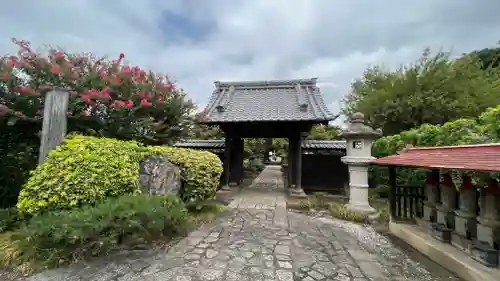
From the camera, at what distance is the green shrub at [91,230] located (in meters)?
2.89

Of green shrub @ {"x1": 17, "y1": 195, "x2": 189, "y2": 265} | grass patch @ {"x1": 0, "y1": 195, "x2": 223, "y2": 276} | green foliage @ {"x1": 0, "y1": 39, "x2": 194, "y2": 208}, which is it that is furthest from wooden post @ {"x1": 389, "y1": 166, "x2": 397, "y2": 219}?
green foliage @ {"x1": 0, "y1": 39, "x2": 194, "y2": 208}

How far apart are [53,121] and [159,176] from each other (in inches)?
75.2

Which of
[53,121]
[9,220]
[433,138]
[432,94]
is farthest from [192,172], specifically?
[432,94]

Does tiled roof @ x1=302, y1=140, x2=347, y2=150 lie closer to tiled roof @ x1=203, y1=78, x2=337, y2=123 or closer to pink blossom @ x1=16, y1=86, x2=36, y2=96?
tiled roof @ x1=203, y1=78, x2=337, y2=123

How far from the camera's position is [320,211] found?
619 cm

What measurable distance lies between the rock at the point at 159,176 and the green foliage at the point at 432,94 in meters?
9.69

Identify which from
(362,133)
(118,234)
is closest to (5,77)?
(118,234)

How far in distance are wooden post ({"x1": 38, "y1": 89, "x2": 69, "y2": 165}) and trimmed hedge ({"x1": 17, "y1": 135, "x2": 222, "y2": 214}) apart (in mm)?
162

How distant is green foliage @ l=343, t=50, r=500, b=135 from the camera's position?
9.73 meters

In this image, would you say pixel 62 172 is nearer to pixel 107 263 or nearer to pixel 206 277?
pixel 107 263

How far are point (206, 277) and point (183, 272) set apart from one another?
0.31 m

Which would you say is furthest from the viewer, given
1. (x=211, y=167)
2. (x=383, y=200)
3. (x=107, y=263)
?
(x=383, y=200)

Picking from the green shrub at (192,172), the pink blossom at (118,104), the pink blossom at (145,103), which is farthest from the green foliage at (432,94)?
the pink blossom at (118,104)

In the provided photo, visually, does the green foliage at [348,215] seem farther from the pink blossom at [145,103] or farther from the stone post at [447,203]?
the pink blossom at [145,103]
